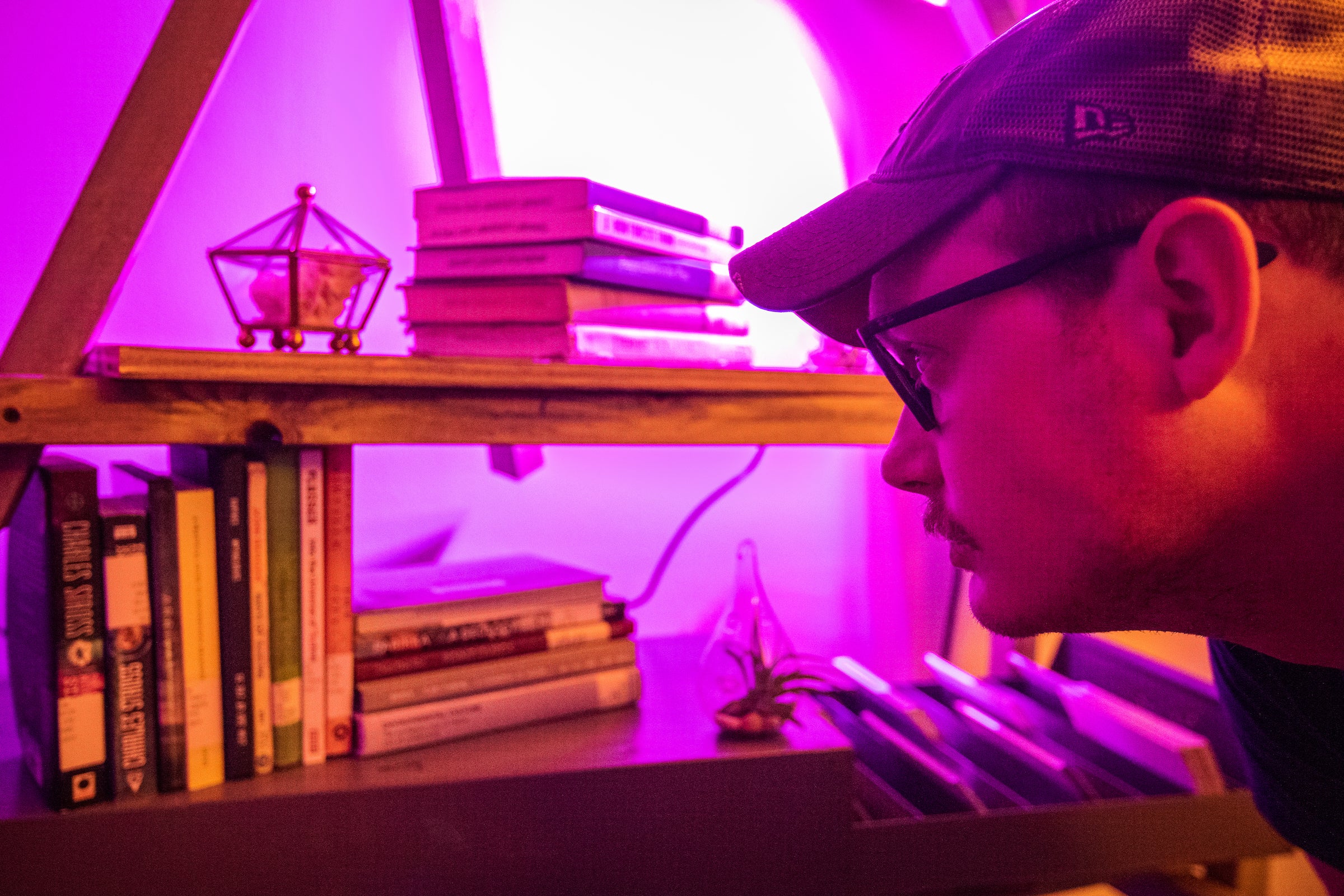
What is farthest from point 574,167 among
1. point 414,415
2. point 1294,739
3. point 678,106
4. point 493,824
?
point 1294,739

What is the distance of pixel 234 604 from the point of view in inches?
34.4

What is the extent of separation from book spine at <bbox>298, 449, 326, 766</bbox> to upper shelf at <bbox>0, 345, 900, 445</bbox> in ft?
0.22

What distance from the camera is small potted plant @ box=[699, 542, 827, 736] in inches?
40.2

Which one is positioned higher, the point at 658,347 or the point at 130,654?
the point at 658,347

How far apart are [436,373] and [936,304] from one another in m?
0.52

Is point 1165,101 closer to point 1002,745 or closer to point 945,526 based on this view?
point 945,526

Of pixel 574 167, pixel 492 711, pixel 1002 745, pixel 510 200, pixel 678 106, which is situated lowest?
pixel 1002 745

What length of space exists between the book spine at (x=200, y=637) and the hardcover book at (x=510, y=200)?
419 millimetres

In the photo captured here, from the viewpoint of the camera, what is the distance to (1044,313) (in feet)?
1.95

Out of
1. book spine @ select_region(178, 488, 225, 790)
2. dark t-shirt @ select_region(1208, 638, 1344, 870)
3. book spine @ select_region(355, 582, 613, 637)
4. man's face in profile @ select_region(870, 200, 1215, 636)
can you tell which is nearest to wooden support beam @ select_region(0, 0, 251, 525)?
book spine @ select_region(178, 488, 225, 790)

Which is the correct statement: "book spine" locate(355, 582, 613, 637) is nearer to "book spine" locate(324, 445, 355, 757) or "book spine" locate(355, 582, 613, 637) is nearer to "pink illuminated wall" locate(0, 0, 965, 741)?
"book spine" locate(324, 445, 355, 757)

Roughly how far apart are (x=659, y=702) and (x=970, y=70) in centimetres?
87

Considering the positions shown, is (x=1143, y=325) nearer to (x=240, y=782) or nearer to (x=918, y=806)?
(x=918, y=806)

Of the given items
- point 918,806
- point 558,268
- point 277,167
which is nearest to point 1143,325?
point 558,268
